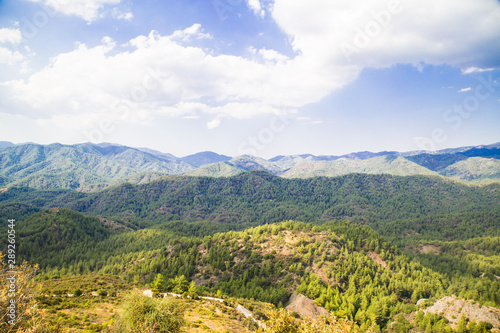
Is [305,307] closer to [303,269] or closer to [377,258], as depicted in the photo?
[303,269]

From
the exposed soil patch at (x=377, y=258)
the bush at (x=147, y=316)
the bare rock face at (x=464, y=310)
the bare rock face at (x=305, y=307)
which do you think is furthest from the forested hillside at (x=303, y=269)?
the bush at (x=147, y=316)

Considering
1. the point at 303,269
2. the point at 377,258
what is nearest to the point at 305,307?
the point at 303,269

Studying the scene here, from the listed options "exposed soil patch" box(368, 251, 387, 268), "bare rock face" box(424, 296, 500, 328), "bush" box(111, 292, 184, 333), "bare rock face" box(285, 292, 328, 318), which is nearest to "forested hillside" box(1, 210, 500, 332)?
"exposed soil patch" box(368, 251, 387, 268)

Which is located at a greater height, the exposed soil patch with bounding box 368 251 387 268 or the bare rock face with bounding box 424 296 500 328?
the bare rock face with bounding box 424 296 500 328

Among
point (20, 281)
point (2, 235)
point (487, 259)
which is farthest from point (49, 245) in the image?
point (487, 259)

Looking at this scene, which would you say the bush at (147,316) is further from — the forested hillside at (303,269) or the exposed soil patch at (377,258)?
the exposed soil patch at (377,258)

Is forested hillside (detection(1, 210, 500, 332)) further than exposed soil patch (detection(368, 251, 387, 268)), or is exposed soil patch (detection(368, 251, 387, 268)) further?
exposed soil patch (detection(368, 251, 387, 268))

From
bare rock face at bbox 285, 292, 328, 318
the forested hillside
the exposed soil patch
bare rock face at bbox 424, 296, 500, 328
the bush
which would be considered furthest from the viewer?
the exposed soil patch

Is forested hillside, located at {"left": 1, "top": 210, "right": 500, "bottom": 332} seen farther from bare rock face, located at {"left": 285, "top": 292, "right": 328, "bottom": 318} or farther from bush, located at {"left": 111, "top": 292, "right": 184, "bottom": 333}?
bush, located at {"left": 111, "top": 292, "right": 184, "bottom": 333}
